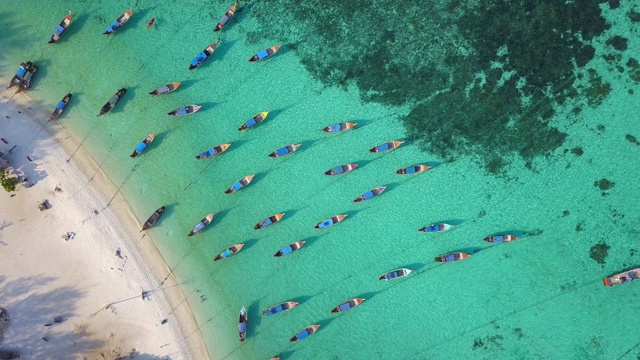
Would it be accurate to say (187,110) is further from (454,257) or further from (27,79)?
(454,257)

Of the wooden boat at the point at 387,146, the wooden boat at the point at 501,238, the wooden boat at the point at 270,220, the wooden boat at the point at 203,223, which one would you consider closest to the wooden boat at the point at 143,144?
the wooden boat at the point at 203,223

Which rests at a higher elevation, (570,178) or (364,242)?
(364,242)

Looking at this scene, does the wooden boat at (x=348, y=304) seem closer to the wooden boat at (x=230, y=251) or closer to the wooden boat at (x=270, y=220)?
the wooden boat at (x=270, y=220)

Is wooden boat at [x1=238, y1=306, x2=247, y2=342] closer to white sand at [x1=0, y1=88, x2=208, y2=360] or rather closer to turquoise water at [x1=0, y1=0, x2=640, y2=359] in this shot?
turquoise water at [x1=0, y1=0, x2=640, y2=359]

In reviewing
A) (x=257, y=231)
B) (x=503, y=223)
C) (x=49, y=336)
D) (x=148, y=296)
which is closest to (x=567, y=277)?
(x=503, y=223)

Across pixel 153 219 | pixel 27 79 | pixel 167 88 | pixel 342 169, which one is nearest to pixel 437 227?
pixel 342 169

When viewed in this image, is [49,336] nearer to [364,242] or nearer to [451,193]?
[364,242]
